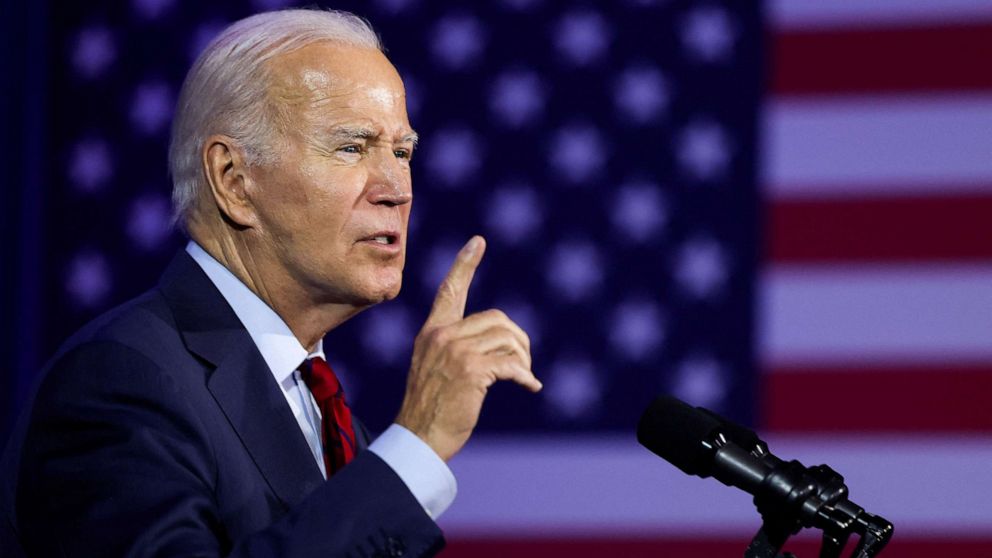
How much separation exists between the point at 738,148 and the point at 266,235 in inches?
57.2

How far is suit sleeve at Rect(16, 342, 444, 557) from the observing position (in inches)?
46.3

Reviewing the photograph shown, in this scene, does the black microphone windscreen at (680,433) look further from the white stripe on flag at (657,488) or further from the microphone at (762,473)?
the white stripe on flag at (657,488)

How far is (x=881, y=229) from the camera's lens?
2.70 m

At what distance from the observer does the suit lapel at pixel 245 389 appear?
140cm

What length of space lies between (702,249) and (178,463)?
1.68 m

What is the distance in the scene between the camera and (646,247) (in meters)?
2.76

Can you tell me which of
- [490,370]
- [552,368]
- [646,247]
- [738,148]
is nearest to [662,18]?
[738,148]

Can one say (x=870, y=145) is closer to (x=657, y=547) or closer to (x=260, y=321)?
(x=657, y=547)

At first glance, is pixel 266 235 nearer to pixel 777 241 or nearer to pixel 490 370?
pixel 490 370

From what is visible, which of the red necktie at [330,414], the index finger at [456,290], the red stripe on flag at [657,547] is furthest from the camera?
the red stripe on flag at [657,547]

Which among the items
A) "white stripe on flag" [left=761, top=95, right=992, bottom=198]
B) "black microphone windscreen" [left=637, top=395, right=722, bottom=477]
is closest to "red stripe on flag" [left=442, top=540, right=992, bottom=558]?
"white stripe on flag" [left=761, top=95, right=992, bottom=198]

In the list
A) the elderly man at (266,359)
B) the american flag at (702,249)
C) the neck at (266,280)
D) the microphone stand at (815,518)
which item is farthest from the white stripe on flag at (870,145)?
Answer: the microphone stand at (815,518)

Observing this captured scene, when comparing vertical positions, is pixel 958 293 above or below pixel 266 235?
above

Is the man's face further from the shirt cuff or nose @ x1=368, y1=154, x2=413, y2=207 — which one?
the shirt cuff
